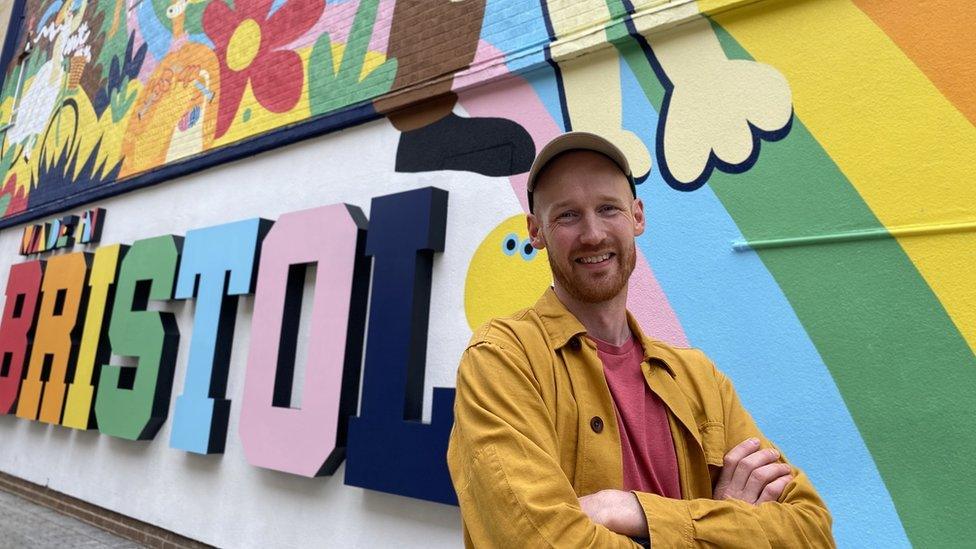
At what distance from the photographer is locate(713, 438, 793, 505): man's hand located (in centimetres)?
135

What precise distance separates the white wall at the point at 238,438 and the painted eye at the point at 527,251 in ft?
0.69

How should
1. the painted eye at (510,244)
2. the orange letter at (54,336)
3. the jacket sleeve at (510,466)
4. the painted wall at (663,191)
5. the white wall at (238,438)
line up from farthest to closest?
the orange letter at (54,336), the white wall at (238,438), the painted eye at (510,244), the painted wall at (663,191), the jacket sleeve at (510,466)

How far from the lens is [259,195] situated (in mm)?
4953

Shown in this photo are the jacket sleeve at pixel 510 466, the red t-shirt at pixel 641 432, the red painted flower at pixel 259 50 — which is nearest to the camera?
the jacket sleeve at pixel 510 466

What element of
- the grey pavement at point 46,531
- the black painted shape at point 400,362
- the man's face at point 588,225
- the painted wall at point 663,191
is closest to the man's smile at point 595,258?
the man's face at point 588,225

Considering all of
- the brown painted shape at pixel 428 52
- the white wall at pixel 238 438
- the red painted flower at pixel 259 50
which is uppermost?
the red painted flower at pixel 259 50

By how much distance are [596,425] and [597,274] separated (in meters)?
0.36

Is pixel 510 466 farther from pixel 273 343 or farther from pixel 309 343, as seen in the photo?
pixel 273 343

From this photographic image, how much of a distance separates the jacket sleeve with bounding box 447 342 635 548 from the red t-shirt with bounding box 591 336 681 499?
187 mm

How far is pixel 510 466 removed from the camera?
1184mm

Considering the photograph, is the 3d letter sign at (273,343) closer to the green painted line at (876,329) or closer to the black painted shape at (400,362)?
the black painted shape at (400,362)

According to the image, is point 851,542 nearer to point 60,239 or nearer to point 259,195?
point 259,195

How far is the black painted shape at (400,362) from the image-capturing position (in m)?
3.34

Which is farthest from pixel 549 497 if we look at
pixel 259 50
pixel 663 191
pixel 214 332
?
pixel 259 50
